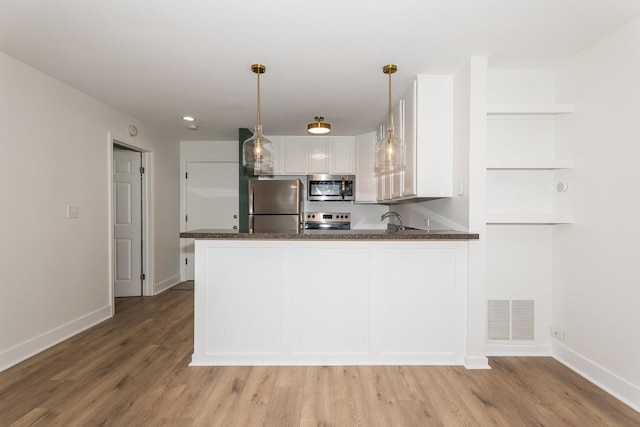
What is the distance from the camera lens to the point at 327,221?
483 cm

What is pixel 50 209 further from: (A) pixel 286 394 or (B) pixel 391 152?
(B) pixel 391 152

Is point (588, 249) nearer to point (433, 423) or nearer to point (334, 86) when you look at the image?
point (433, 423)

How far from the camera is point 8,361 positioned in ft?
7.76

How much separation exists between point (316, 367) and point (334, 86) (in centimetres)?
236

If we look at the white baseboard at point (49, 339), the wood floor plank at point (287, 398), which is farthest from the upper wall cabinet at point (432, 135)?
the white baseboard at point (49, 339)

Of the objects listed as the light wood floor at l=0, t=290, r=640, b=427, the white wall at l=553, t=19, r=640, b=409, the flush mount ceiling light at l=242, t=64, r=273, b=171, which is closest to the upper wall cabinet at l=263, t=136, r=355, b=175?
the flush mount ceiling light at l=242, t=64, r=273, b=171

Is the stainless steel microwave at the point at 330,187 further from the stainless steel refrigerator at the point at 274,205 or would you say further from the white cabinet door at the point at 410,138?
the white cabinet door at the point at 410,138

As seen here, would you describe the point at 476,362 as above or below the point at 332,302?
below

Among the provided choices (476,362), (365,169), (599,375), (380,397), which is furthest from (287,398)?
(365,169)

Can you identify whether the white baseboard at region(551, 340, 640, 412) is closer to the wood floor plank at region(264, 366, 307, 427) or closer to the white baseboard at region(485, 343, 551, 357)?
the white baseboard at region(485, 343, 551, 357)

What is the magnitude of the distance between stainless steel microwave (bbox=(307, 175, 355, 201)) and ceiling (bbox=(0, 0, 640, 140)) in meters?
1.65

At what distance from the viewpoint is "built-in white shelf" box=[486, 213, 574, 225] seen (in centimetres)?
240

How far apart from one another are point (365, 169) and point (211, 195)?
8.07 ft

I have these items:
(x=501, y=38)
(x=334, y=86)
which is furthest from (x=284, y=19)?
(x=501, y=38)
